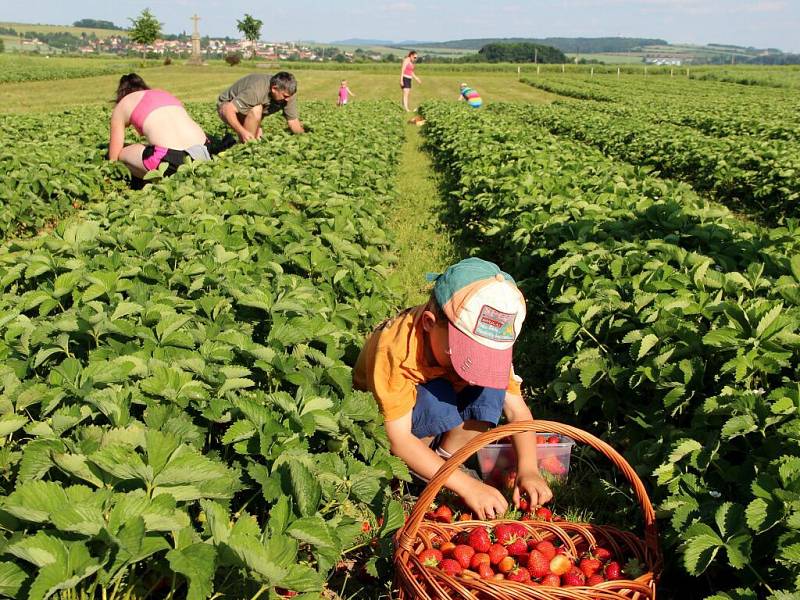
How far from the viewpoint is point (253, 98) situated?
9.34 meters

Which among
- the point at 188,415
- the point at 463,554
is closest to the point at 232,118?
the point at 188,415

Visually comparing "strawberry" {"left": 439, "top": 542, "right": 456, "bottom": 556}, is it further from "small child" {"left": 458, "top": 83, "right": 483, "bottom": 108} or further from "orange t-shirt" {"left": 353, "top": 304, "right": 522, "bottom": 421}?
"small child" {"left": 458, "top": 83, "right": 483, "bottom": 108}

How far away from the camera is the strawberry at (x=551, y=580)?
217 centimetres

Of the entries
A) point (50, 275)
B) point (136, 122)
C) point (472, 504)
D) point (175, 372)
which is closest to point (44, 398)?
point (175, 372)

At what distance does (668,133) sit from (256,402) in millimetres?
12614

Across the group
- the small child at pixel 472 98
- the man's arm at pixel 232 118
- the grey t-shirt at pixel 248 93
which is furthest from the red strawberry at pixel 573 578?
the small child at pixel 472 98

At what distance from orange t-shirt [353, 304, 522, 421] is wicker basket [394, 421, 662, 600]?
45cm

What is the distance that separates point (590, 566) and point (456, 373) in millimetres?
821

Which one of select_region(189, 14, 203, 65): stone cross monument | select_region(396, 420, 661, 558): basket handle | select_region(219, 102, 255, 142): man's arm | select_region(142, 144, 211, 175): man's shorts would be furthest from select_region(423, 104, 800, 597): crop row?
select_region(189, 14, 203, 65): stone cross monument

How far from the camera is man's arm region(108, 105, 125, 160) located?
7.59 meters

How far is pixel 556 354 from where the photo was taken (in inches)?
156

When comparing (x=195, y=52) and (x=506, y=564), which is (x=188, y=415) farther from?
(x=195, y=52)

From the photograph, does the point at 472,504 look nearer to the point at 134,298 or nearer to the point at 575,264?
the point at 134,298

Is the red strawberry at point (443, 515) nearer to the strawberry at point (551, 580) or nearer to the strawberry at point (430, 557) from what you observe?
the strawberry at point (430, 557)
